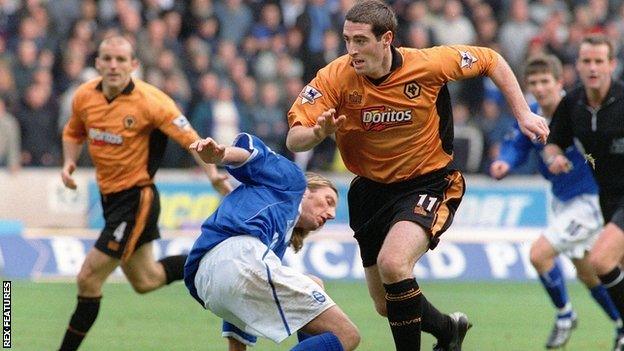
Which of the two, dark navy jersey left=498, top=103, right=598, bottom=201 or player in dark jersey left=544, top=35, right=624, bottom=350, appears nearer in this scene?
player in dark jersey left=544, top=35, right=624, bottom=350

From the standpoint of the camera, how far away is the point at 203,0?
19.4m

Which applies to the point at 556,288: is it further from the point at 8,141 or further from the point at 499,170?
the point at 8,141

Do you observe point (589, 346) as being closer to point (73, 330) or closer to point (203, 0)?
point (73, 330)

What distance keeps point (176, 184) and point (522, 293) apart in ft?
15.9

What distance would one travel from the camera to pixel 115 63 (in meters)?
10.1

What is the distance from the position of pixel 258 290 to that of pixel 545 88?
4806 mm

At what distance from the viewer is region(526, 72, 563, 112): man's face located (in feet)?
36.4

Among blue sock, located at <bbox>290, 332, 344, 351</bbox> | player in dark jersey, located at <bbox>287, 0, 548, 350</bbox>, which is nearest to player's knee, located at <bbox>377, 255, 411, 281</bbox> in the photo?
player in dark jersey, located at <bbox>287, 0, 548, 350</bbox>

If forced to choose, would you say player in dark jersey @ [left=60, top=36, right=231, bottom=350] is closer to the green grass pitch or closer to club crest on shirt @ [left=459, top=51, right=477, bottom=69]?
the green grass pitch

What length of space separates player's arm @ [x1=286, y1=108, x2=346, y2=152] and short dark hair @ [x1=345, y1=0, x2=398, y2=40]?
60cm

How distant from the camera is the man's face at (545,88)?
11.1 m

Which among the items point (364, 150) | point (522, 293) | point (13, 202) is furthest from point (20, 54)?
point (364, 150)

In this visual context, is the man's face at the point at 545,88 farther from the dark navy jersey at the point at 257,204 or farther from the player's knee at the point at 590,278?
the dark navy jersey at the point at 257,204

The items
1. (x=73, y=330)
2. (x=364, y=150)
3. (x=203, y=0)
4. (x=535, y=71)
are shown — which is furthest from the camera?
(x=203, y=0)
